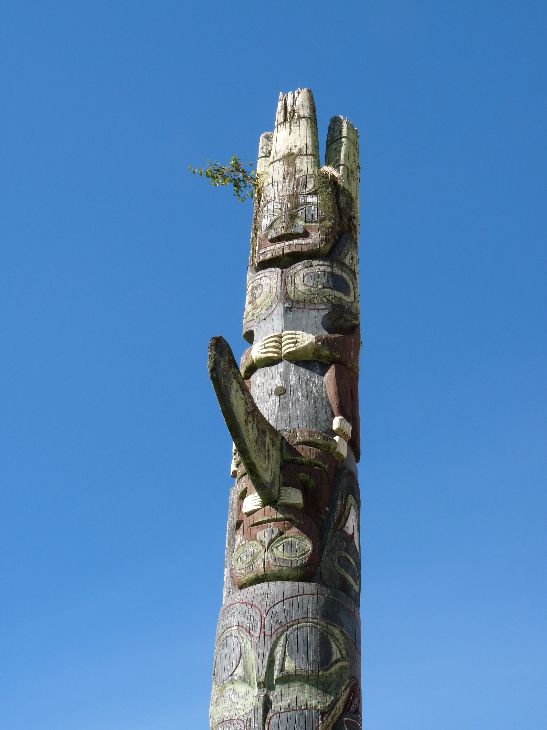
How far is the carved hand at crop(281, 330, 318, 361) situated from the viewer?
945 centimetres

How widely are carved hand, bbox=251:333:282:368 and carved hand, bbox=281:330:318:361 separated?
0.07 m

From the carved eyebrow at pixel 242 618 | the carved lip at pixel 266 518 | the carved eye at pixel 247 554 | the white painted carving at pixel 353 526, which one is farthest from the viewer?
the white painted carving at pixel 353 526

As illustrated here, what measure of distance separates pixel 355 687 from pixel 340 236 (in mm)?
5082

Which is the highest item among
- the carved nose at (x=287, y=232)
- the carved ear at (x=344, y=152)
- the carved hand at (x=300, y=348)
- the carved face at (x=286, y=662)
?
the carved ear at (x=344, y=152)

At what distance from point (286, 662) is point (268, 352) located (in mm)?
3244

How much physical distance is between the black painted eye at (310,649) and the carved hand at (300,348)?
2848mm

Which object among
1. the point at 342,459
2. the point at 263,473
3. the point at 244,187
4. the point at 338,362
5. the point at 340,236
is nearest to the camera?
the point at 263,473

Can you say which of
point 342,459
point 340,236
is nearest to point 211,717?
point 342,459

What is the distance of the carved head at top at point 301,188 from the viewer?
10570 millimetres

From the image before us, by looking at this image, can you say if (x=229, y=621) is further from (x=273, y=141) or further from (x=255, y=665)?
(x=273, y=141)

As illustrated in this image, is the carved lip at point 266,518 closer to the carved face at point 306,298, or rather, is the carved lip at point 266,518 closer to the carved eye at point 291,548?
the carved eye at point 291,548

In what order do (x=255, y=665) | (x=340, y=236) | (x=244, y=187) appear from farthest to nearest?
1. (x=244, y=187)
2. (x=340, y=236)
3. (x=255, y=665)

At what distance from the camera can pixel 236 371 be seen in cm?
773

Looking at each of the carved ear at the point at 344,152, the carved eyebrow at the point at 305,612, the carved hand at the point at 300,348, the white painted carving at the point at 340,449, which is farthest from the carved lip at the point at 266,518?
the carved ear at the point at 344,152
